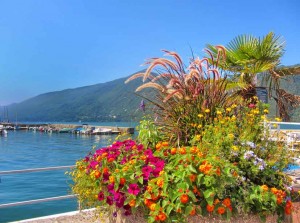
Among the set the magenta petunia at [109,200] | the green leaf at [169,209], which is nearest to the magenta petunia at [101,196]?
the magenta petunia at [109,200]

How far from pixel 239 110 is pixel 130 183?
1.69 m

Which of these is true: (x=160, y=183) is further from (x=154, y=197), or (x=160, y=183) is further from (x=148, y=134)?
(x=148, y=134)

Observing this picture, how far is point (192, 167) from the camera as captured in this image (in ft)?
7.82

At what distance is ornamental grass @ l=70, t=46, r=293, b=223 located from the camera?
2348mm

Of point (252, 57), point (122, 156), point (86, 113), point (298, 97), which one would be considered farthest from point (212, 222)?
point (86, 113)

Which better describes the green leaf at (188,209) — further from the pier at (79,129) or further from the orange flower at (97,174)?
the pier at (79,129)

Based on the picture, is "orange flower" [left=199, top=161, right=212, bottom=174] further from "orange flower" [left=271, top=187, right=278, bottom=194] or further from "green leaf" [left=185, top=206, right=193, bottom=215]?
"orange flower" [left=271, top=187, right=278, bottom=194]

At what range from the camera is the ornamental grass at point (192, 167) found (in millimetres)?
2348

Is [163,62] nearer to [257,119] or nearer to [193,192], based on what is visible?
[257,119]

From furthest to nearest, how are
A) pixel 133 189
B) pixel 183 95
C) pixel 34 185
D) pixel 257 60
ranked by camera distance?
pixel 34 185 → pixel 257 60 → pixel 183 95 → pixel 133 189

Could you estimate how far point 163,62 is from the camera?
369 centimetres

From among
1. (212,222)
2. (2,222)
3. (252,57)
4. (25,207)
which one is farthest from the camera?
(25,207)

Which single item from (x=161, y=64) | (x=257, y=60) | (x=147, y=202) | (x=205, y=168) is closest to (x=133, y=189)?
(x=147, y=202)

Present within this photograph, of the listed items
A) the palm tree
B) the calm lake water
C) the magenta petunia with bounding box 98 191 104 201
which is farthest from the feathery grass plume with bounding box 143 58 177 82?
the palm tree
